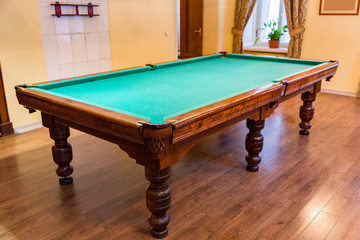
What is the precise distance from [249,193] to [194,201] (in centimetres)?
43

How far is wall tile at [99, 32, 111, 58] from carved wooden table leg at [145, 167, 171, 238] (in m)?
2.91

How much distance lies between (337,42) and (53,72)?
4274 mm

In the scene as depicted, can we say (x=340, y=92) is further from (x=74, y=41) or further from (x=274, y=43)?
(x=74, y=41)

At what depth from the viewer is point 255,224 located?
2.01 metres

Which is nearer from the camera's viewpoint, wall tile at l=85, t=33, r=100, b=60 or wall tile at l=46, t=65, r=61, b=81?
wall tile at l=46, t=65, r=61, b=81

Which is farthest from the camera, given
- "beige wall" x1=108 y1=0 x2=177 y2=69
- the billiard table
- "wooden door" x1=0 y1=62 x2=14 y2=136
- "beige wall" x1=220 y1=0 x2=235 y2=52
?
"beige wall" x1=220 y1=0 x2=235 y2=52

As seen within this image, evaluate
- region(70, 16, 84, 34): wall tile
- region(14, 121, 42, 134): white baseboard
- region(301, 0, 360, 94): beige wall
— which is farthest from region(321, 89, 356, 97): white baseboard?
region(14, 121, 42, 134): white baseboard

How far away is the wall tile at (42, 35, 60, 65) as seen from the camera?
3711 mm

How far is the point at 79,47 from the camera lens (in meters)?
4.04

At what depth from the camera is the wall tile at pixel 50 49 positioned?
371 centimetres

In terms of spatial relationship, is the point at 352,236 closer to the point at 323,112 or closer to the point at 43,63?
the point at 323,112

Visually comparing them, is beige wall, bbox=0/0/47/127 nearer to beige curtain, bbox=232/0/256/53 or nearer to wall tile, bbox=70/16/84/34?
wall tile, bbox=70/16/84/34

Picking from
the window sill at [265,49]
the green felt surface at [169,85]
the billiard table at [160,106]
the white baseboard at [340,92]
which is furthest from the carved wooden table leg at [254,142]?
the window sill at [265,49]

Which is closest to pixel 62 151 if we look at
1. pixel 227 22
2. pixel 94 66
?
pixel 94 66
